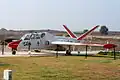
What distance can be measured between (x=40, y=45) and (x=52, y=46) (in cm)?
161

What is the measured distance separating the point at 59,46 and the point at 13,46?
5440 millimetres

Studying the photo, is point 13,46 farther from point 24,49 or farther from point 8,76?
point 8,76

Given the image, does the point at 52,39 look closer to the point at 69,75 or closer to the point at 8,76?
the point at 69,75

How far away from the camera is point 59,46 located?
3591 cm

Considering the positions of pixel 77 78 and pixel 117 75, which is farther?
pixel 117 75

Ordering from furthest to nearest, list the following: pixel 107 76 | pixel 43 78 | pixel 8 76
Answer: pixel 107 76 < pixel 43 78 < pixel 8 76

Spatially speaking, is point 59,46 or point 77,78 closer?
point 77,78

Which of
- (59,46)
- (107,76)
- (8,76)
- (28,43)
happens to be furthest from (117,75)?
(59,46)

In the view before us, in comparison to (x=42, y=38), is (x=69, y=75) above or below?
below

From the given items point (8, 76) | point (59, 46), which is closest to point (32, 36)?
point (59, 46)

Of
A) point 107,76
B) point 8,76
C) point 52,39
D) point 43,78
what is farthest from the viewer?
point 52,39

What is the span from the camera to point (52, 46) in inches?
1378

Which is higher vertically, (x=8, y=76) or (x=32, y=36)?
(x=32, y=36)

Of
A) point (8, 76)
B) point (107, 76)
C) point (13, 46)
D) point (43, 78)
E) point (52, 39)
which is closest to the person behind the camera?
point (8, 76)
